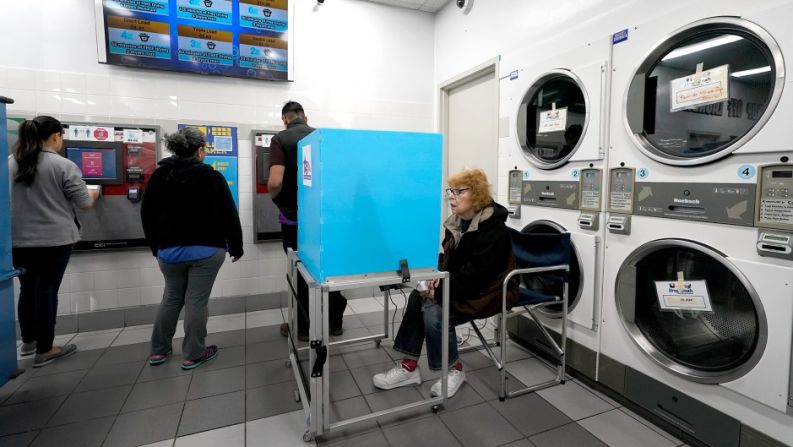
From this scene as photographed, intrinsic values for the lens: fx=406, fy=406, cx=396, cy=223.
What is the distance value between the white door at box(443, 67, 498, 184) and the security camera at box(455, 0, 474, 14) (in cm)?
59

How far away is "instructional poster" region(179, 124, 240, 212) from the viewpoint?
3.48 meters

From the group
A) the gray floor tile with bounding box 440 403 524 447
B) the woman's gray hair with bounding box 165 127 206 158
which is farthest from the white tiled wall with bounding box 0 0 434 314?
the gray floor tile with bounding box 440 403 524 447

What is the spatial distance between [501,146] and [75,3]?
134 inches

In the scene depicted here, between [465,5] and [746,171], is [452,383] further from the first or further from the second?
[465,5]

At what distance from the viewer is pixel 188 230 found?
8.14 ft

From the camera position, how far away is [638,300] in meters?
2.18

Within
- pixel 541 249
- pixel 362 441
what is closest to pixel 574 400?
pixel 541 249

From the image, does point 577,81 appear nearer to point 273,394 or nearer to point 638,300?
point 638,300

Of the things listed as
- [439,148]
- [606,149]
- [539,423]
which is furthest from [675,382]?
[439,148]

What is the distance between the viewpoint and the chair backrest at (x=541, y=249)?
2416 mm

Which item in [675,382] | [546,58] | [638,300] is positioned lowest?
[675,382]

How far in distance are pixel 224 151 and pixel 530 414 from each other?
3.08 metres

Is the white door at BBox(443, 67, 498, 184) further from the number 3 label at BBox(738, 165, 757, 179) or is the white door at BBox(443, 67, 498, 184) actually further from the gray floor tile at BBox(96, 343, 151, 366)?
the gray floor tile at BBox(96, 343, 151, 366)

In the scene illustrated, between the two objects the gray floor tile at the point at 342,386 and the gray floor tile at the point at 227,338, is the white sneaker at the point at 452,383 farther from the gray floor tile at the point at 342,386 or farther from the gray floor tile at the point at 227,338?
the gray floor tile at the point at 227,338
